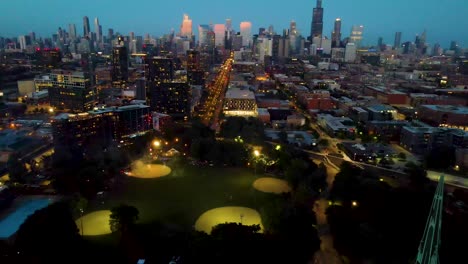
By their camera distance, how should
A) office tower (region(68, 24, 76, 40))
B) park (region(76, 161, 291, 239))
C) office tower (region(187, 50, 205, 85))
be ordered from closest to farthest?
park (region(76, 161, 291, 239)), office tower (region(187, 50, 205, 85)), office tower (region(68, 24, 76, 40))

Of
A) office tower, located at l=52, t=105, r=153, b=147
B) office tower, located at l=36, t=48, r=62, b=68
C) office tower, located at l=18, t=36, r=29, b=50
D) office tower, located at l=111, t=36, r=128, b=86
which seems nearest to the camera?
office tower, located at l=52, t=105, r=153, b=147

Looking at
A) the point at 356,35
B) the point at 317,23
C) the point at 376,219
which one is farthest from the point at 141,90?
the point at 356,35

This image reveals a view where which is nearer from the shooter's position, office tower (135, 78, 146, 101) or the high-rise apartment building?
office tower (135, 78, 146, 101)

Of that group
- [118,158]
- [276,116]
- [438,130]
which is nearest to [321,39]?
[276,116]

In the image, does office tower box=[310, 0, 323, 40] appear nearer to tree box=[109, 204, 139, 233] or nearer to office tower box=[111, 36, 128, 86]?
office tower box=[111, 36, 128, 86]

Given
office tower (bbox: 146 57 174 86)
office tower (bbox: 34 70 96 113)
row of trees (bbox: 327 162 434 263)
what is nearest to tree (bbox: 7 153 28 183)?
row of trees (bbox: 327 162 434 263)

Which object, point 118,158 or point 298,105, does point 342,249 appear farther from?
point 298,105

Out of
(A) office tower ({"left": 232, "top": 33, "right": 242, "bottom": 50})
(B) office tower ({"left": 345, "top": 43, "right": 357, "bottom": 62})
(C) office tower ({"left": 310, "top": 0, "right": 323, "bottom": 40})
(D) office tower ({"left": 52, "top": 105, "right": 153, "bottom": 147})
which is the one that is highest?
(C) office tower ({"left": 310, "top": 0, "right": 323, "bottom": 40})
